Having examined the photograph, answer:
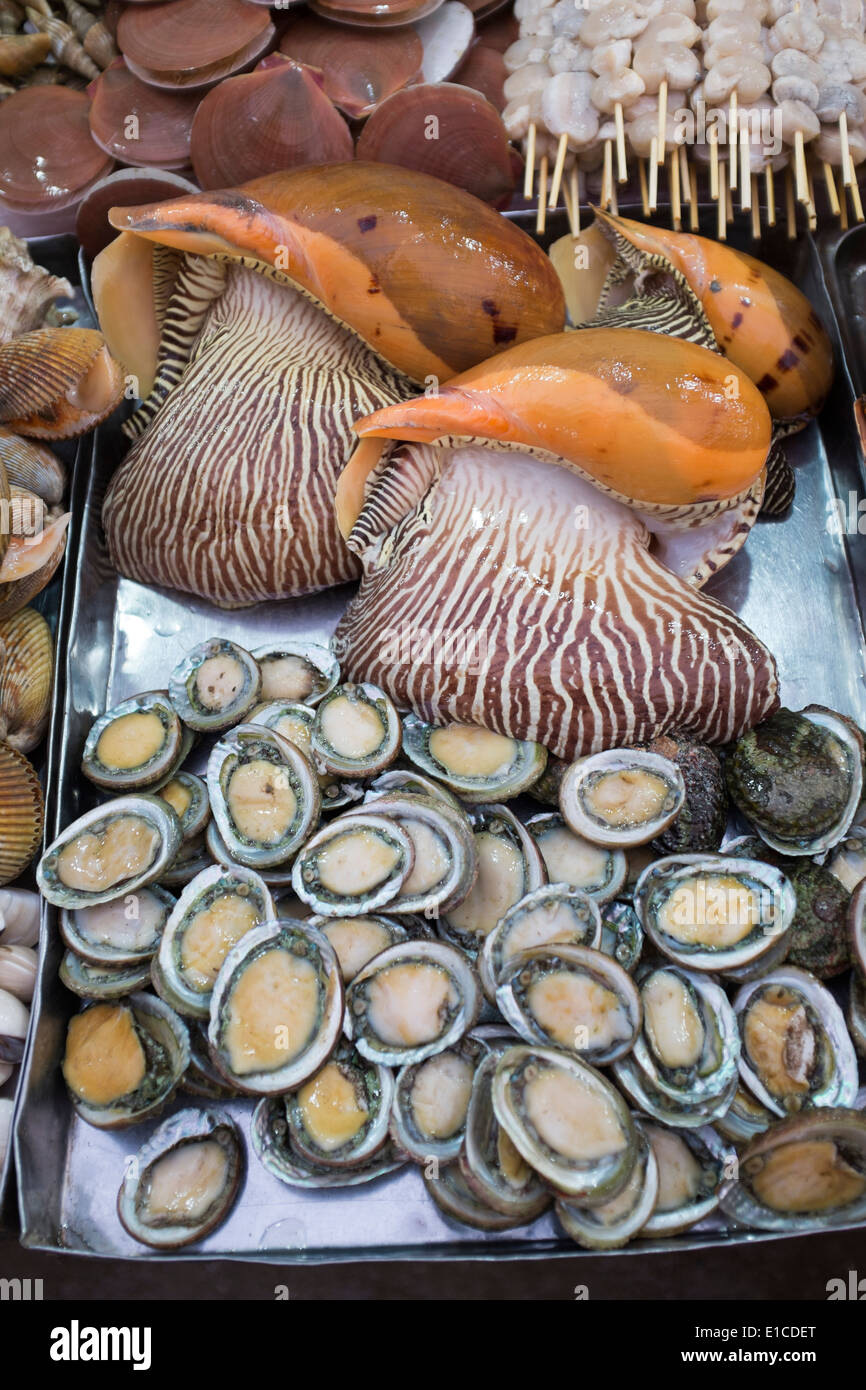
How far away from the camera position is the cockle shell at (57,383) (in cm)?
234

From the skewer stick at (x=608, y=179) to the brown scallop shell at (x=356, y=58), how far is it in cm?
61

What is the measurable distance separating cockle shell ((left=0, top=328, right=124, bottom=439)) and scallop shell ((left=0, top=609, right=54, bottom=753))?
0.49 metres

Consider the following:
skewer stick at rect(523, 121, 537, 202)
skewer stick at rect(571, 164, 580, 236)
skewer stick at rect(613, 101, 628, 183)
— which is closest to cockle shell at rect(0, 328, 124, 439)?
skewer stick at rect(523, 121, 537, 202)

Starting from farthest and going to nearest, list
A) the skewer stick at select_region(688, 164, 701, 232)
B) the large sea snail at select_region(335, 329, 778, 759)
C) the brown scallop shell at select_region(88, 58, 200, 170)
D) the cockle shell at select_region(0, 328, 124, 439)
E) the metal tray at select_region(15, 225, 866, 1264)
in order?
the brown scallop shell at select_region(88, 58, 200, 170), the skewer stick at select_region(688, 164, 701, 232), the cockle shell at select_region(0, 328, 124, 439), the large sea snail at select_region(335, 329, 778, 759), the metal tray at select_region(15, 225, 866, 1264)

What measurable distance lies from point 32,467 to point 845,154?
2271 millimetres

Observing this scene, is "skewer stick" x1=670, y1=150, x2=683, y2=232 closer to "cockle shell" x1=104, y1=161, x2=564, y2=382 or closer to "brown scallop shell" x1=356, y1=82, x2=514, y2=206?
"brown scallop shell" x1=356, y1=82, x2=514, y2=206

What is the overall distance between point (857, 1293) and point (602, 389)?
2116mm

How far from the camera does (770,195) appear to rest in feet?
8.68

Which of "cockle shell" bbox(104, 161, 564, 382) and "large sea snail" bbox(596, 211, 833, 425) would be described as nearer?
"cockle shell" bbox(104, 161, 564, 382)

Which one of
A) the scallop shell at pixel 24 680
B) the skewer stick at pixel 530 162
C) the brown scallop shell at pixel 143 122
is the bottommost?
the scallop shell at pixel 24 680

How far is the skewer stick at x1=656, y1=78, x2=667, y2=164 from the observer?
2.51 meters

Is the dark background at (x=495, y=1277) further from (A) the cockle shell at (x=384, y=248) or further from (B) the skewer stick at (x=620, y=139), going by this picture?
(B) the skewer stick at (x=620, y=139)

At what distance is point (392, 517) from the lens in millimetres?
2354

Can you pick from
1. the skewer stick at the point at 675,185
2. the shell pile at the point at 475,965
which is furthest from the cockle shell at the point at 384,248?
the shell pile at the point at 475,965
